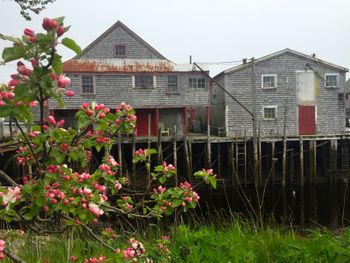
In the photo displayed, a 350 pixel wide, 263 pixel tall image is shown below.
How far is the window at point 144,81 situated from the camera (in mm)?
25047

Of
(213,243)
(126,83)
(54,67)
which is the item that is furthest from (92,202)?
(126,83)

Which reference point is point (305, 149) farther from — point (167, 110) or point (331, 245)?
point (331, 245)

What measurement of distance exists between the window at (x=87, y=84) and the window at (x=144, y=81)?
9.88 feet

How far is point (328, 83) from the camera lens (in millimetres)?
26578

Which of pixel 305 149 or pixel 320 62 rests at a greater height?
pixel 320 62

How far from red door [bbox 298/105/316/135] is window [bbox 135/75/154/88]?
11.0 metres

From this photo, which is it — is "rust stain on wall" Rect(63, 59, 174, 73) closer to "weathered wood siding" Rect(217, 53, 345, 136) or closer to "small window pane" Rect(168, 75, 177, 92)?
"small window pane" Rect(168, 75, 177, 92)

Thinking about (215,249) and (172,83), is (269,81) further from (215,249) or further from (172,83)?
(215,249)

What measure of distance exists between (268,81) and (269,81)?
0.24ft

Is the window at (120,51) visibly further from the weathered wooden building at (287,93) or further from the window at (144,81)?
the weathered wooden building at (287,93)

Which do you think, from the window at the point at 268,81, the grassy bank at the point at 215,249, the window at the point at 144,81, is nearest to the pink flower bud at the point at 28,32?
the grassy bank at the point at 215,249

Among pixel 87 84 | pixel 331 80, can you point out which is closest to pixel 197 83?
pixel 87 84

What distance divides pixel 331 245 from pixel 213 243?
4.33 ft

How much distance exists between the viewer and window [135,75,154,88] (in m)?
25.0
